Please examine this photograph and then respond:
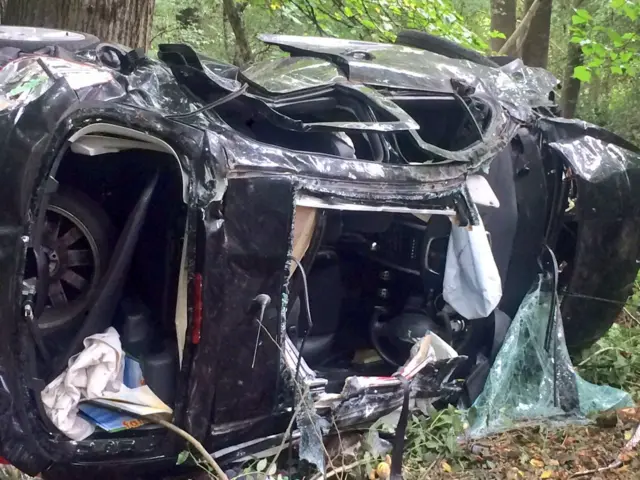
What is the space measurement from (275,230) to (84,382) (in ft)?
2.90

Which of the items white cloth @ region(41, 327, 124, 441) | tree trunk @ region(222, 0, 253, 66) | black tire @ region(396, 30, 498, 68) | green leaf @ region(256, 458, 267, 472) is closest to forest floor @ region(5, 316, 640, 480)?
green leaf @ region(256, 458, 267, 472)

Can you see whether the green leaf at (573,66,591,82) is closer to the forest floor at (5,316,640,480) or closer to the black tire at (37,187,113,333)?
the forest floor at (5,316,640,480)

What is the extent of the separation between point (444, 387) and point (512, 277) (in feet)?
2.62

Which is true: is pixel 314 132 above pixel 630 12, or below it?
below

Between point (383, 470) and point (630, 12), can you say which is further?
point (630, 12)

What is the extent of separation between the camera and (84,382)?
253 centimetres

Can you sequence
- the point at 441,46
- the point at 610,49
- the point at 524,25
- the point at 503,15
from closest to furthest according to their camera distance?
the point at 441,46
the point at 610,49
the point at 524,25
the point at 503,15

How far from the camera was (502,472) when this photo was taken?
3.22 metres

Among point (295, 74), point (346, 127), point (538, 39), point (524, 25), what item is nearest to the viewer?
point (346, 127)

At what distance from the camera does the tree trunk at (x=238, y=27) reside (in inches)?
269

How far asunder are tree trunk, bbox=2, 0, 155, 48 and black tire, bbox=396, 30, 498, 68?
68.3 inches

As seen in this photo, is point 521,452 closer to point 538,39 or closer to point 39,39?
point 39,39

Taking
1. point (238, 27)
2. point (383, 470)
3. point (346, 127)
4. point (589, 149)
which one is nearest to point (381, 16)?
point (238, 27)

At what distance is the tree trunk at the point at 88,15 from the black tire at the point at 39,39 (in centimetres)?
114
